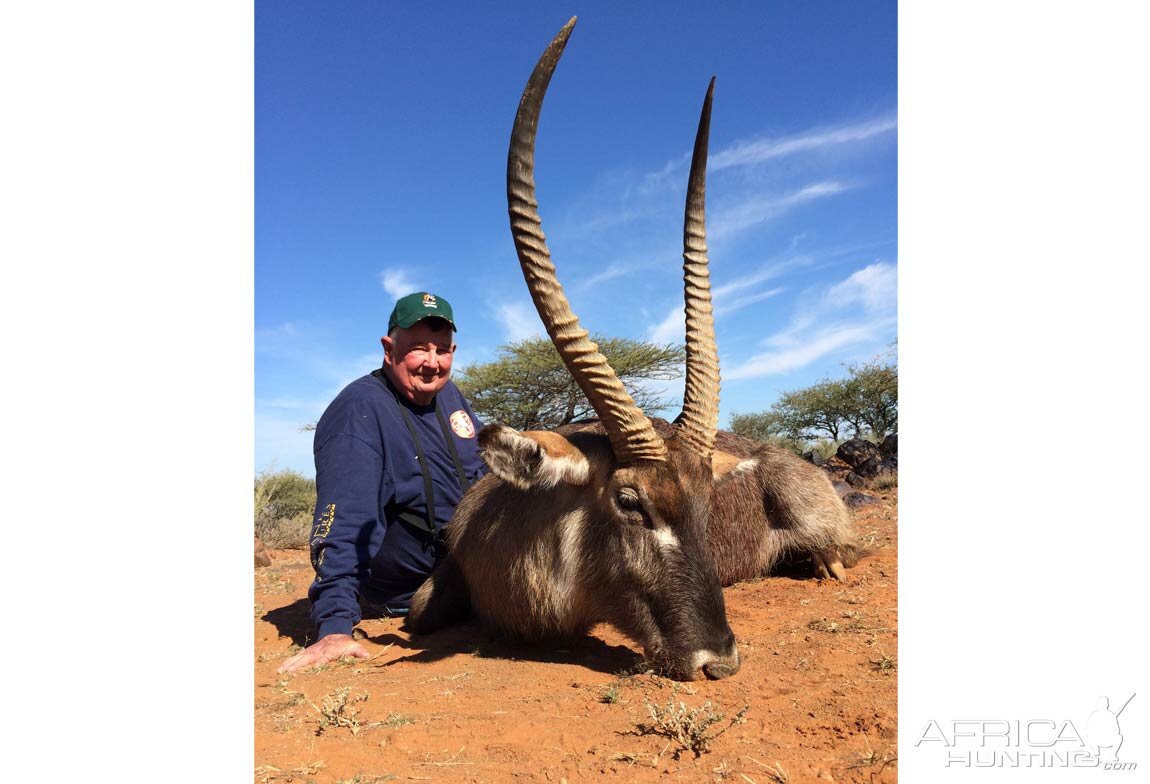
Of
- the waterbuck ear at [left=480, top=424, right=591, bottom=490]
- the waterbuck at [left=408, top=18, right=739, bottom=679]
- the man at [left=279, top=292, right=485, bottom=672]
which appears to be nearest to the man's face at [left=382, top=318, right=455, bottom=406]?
the man at [left=279, top=292, right=485, bottom=672]

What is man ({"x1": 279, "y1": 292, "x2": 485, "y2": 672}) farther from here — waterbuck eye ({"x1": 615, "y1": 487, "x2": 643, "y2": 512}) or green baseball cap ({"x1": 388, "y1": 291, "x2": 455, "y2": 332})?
waterbuck eye ({"x1": 615, "y1": 487, "x2": 643, "y2": 512})

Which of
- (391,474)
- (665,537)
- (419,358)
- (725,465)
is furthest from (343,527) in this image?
(725,465)

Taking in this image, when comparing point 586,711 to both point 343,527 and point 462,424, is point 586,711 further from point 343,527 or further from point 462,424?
point 462,424

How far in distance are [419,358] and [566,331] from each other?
1657 mm

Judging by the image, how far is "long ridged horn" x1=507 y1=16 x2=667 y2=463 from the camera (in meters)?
3.14

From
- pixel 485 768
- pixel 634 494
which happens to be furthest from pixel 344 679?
pixel 634 494

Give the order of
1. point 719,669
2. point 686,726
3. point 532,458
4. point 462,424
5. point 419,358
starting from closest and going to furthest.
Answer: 1. point 686,726
2. point 719,669
3. point 532,458
4. point 419,358
5. point 462,424

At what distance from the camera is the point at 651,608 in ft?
10.5

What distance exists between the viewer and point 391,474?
4426mm

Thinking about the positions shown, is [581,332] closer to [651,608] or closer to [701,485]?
[701,485]

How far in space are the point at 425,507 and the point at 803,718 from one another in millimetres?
Result: 2872

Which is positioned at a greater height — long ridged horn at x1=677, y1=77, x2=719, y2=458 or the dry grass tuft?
long ridged horn at x1=677, y1=77, x2=719, y2=458

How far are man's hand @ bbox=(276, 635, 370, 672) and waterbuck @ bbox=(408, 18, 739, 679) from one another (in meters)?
0.77

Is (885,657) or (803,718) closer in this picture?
(803,718)
